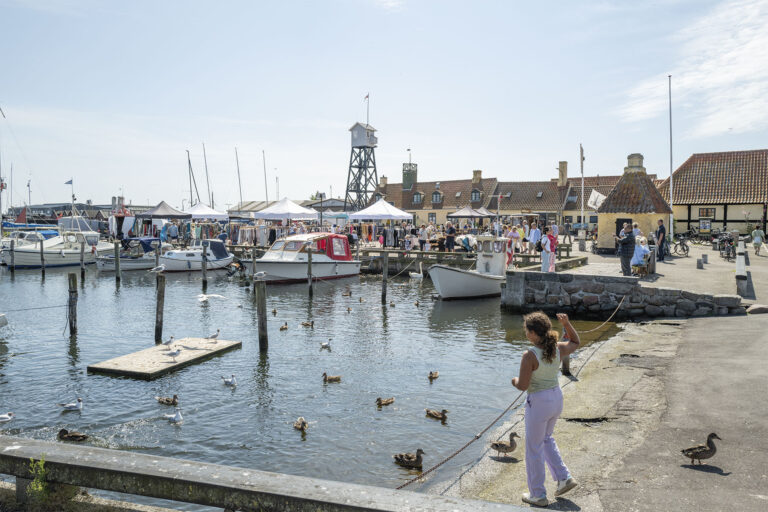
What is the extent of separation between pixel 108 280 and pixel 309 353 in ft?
72.3

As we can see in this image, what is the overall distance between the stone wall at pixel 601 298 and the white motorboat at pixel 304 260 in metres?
12.2

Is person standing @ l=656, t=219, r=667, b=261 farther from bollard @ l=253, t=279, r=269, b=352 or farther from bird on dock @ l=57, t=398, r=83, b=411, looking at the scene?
bird on dock @ l=57, t=398, r=83, b=411

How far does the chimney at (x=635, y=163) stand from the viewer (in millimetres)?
31656

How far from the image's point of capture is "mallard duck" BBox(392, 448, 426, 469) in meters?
7.94

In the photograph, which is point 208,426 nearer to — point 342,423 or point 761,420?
point 342,423

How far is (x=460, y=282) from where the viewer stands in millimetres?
23188

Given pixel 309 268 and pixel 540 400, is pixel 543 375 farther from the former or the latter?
pixel 309 268

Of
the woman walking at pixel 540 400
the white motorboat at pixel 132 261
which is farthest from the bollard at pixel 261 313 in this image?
the white motorboat at pixel 132 261

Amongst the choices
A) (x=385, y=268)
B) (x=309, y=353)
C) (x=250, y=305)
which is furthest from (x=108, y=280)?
(x=309, y=353)

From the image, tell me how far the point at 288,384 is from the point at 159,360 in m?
3.43

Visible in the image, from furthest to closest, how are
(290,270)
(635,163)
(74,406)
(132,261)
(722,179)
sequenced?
1. (722,179)
2. (132,261)
3. (635,163)
4. (290,270)
5. (74,406)

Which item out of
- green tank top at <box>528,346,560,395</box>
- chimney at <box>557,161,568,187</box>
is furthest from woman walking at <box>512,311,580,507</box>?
chimney at <box>557,161,568,187</box>

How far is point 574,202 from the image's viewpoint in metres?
59.1

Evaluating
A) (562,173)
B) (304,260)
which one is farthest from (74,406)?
(562,173)
